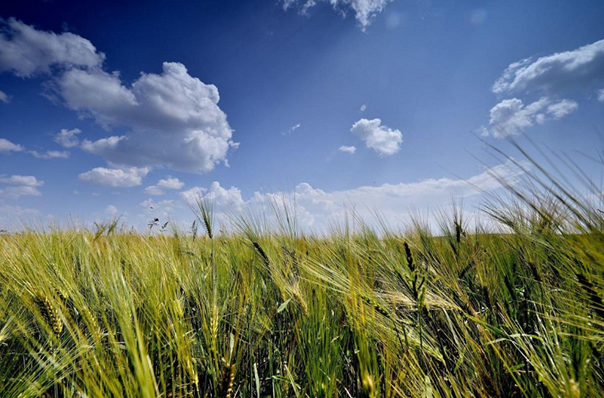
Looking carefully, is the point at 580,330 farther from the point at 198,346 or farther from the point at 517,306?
the point at 198,346

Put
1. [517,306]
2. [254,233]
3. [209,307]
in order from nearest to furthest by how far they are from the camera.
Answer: [209,307]
[517,306]
[254,233]

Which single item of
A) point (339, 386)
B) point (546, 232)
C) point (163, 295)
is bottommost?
point (339, 386)

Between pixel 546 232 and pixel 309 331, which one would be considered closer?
pixel 309 331

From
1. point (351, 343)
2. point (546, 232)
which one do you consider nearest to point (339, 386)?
point (351, 343)

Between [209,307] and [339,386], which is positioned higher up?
[209,307]

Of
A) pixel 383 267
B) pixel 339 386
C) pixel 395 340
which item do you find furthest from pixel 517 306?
pixel 339 386

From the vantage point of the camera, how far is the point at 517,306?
4.65 feet

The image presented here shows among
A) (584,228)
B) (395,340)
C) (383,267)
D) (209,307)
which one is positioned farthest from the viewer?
(383,267)

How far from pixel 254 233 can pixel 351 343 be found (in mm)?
1274

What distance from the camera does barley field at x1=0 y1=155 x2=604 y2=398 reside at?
30.3 inches

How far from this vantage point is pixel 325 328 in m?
1.10

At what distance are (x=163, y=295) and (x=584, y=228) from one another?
1.57m

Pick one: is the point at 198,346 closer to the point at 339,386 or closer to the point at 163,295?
the point at 163,295

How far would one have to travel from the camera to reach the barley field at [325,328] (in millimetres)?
769
